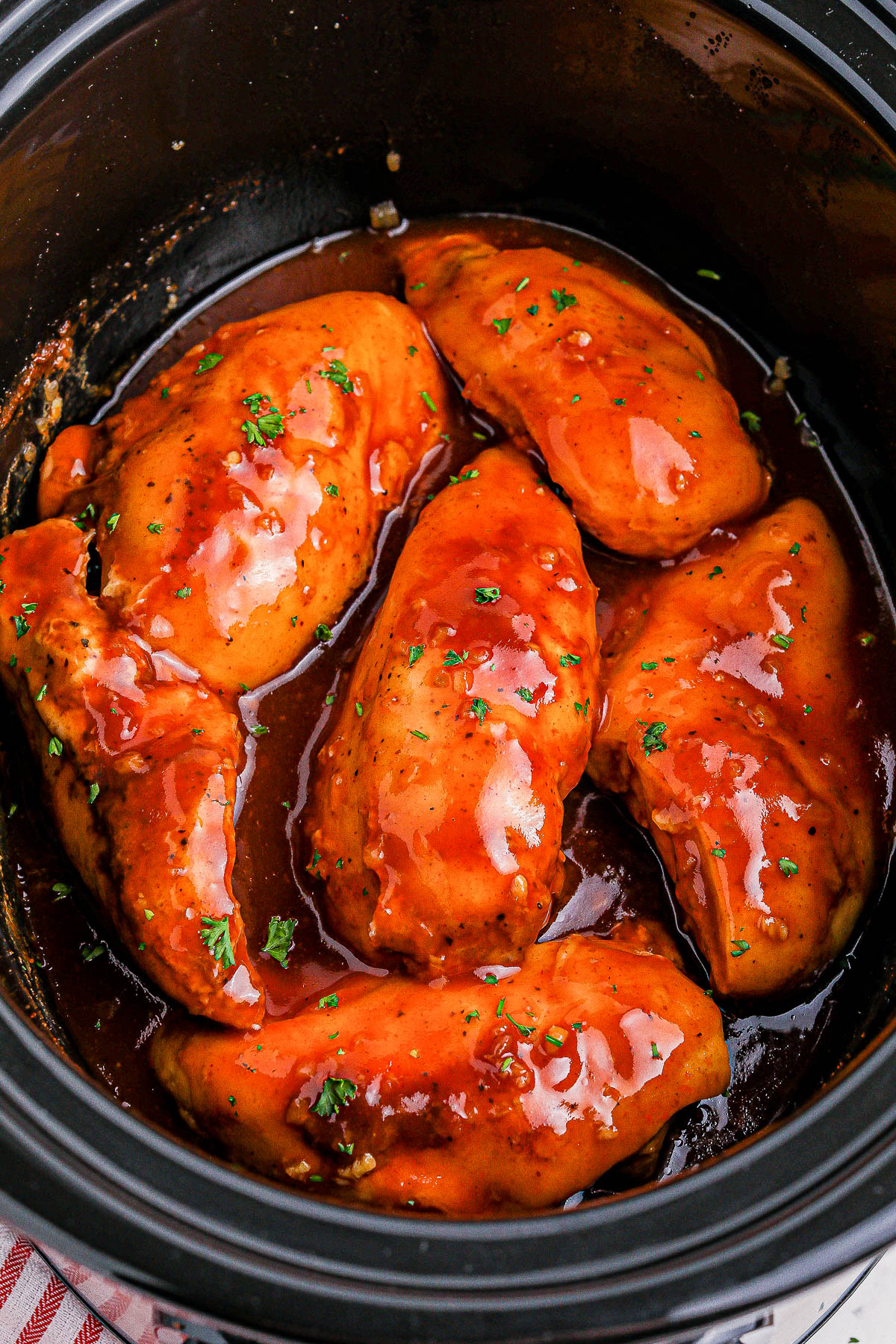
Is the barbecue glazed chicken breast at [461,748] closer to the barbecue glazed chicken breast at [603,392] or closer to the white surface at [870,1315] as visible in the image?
the barbecue glazed chicken breast at [603,392]

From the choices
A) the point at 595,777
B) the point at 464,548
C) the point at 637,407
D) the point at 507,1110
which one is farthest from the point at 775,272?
the point at 507,1110

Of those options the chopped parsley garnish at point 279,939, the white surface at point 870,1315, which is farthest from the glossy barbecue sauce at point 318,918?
the white surface at point 870,1315

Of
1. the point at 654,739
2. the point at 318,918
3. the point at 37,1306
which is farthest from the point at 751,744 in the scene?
the point at 37,1306

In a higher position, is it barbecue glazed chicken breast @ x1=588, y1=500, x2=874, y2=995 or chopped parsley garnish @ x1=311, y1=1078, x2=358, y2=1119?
barbecue glazed chicken breast @ x1=588, y1=500, x2=874, y2=995

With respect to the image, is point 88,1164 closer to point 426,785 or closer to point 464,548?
point 426,785

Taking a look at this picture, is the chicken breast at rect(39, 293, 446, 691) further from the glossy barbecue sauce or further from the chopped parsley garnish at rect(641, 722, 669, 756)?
the chopped parsley garnish at rect(641, 722, 669, 756)

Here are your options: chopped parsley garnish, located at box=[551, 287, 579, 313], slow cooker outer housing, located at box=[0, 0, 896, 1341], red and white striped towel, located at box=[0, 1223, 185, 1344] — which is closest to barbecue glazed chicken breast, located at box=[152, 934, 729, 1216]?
slow cooker outer housing, located at box=[0, 0, 896, 1341]
